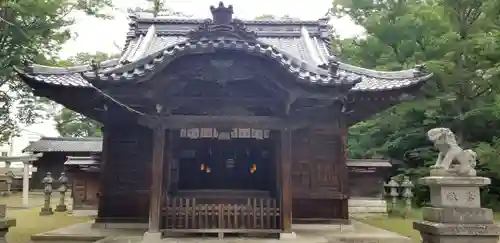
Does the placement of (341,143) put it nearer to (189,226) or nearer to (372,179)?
(189,226)

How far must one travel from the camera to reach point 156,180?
26.2 ft

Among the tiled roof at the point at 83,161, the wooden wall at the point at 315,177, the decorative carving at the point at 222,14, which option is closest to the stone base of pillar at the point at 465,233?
the wooden wall at the point at 315,177

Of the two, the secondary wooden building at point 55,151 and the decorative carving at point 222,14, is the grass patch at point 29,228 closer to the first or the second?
the decorative carving at point 222,14

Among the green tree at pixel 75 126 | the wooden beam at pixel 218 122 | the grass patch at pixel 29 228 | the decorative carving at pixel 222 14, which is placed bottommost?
the grass patch at pixel 29 228

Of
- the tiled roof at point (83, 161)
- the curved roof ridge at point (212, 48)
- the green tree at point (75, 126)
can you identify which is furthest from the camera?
the green tree at point (75, 126)

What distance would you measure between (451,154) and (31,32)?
18.2m

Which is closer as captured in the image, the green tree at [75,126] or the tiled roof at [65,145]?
the tiled roof at [65,145]

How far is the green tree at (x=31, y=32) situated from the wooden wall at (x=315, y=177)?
41.9ft

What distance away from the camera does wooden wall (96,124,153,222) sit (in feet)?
32.4

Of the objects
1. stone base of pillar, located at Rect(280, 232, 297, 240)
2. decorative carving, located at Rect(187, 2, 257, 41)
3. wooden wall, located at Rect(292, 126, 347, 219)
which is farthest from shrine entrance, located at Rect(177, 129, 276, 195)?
decorative carving, located at Rect(187, 2, 257, 41)

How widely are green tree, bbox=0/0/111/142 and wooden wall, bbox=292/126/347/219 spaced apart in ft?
41.9

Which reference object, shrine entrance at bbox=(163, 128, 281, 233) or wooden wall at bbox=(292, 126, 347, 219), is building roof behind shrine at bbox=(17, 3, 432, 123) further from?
shrine entrance at bbox=(163, 128, 281, 233)

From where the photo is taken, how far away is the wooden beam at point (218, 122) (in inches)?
323

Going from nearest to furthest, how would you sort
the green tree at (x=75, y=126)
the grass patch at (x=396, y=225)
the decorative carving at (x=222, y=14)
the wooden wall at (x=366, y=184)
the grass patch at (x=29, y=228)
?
1. the decorative carving at (x=222, y=14)
2. the grass patch at (x=29, y=228)
3. the grass patch at (x=396, y=225)
4. the wooden wall at (x=366, y=184)
5. the green tree at (x=75, y=126)
